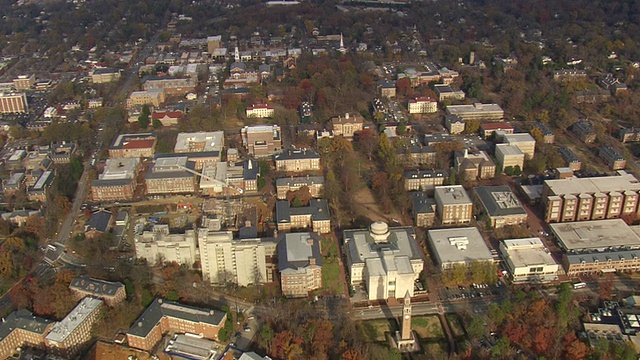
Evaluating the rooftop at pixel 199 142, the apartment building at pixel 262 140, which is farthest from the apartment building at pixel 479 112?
the rooftop at pixel 199 142

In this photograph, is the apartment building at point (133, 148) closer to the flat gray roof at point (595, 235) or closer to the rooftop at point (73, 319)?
the rooftop at point (73, 319)

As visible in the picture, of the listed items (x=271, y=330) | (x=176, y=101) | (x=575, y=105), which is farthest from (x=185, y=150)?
(x=575, y=105)

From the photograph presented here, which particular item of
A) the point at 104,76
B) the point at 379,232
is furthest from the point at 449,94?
the point at 104,76

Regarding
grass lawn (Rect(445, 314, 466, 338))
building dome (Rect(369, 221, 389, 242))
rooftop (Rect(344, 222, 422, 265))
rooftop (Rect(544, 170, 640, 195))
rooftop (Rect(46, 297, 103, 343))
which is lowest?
grass lawn (Rect(445, 314, 466, 338))

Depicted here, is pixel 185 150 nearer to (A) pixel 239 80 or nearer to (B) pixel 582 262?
(A) pixel 239 80

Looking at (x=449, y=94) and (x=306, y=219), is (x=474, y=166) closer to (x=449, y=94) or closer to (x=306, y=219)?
(x=306, y=219)

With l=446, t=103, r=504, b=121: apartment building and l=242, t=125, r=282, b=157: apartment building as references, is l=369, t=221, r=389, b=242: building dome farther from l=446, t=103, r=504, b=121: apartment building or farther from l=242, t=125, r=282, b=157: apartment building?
l=446, t=103, r=504, b=121: apartment building

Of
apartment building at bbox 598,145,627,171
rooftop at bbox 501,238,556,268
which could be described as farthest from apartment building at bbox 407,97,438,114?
rooftop at bbox 501,238,556,268
